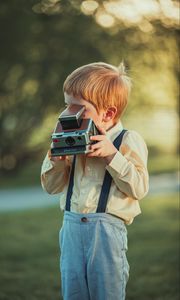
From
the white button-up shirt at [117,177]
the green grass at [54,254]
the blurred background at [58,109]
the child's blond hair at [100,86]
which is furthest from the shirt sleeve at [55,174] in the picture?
the green grass at [54,254]

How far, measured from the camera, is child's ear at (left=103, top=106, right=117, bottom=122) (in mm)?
2893

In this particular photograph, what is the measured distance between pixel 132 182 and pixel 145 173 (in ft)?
0.32

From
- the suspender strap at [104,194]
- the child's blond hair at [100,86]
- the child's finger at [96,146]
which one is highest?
the child's blond hair at [100,86]

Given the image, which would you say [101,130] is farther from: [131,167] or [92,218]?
[92,218]

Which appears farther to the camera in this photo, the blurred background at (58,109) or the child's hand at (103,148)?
the blurred background at (58,109)

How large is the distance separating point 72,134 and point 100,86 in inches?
11.8

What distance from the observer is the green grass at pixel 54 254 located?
483 cm

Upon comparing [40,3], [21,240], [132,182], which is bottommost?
[21,240]

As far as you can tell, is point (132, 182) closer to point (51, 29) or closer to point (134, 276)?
point (134, 276)

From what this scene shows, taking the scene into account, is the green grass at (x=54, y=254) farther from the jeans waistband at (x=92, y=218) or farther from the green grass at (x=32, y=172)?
the green grass at (x=32, y=172)

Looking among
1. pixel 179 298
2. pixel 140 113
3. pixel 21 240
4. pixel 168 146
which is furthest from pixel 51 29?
pixel 168 146

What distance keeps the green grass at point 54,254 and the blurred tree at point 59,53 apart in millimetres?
1548

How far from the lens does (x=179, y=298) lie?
4.50 metres

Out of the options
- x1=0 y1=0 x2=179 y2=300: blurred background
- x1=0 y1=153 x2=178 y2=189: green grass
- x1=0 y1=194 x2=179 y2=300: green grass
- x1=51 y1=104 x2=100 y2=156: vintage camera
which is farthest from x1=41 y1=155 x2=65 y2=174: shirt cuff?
x1=0 y1=153 x2=178 y2=189: green grass
